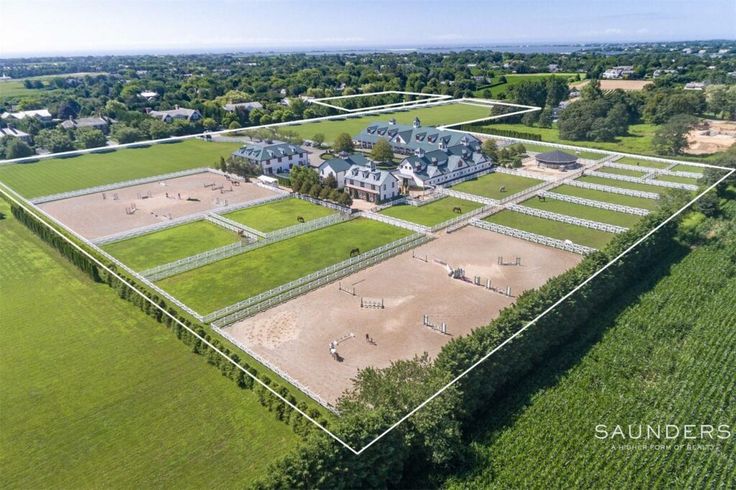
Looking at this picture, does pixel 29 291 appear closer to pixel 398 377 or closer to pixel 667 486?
pixel 398 377

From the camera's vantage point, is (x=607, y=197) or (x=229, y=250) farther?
(x=607, y=197)

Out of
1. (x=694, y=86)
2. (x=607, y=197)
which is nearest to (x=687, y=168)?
(x=607, y=197)

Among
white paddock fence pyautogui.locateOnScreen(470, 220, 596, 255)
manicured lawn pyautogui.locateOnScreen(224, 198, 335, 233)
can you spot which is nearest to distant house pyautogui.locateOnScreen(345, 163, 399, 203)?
manicured lawn pyautogui.locateOnScreen(224, 198, 335, 233)

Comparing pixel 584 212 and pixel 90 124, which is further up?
pixel 90 124

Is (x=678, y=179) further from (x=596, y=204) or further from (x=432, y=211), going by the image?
(x=432, y=211)

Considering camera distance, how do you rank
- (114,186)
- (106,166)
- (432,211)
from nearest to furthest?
(432,211), (114,186), (106,166)

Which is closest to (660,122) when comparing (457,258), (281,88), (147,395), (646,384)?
(457,258)

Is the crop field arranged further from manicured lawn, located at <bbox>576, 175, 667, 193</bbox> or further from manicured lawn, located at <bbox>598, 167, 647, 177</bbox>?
manicured lawn, located at <bbox>598, 167, 647, 177</bbox>

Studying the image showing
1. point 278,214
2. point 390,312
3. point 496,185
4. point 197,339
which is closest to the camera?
point 197,339
